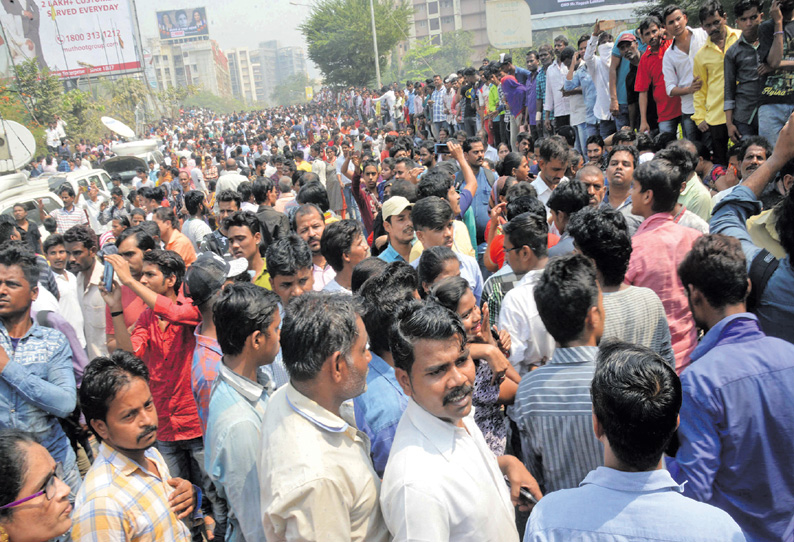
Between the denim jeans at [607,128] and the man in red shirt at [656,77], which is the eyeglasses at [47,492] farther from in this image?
the denim jeans at [607,128]

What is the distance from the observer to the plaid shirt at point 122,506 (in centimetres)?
211

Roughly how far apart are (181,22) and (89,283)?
522 feet

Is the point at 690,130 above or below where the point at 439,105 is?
below

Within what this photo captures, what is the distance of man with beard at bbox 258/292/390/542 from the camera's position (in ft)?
5.77

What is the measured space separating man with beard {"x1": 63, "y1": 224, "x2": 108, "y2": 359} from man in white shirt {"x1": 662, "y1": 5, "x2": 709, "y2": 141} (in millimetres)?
6411

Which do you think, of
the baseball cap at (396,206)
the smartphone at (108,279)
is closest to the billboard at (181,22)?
the smartphone at (108,279)

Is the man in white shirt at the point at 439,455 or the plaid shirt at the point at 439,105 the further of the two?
the plaid shirt at the point at 439,105

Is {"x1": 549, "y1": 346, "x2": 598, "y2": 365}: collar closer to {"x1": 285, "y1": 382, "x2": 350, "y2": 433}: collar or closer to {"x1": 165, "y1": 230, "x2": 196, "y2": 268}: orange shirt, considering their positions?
{"x1": 285, "y1": 382, "x2": 350, "y2": 433}: collar

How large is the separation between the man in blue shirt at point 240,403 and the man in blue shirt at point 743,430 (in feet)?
5.23

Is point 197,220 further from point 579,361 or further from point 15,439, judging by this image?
point 579,361

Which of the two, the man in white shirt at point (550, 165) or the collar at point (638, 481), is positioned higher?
the man in white shirt at point (550, 165)

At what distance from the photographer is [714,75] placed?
21.0ft

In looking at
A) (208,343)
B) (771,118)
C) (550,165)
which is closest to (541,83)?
(771,118)

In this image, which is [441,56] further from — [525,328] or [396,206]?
[525,328]
